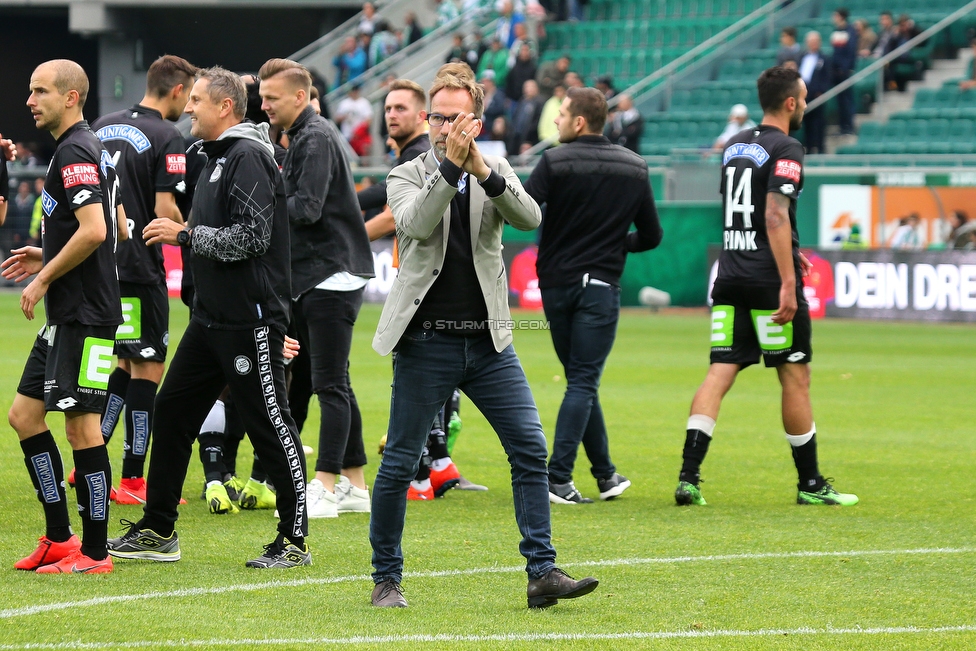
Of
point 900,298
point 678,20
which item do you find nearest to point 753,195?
point 900,298

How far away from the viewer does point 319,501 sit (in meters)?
7.36

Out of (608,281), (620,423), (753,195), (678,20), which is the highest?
(678,20)

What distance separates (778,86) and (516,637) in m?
4.14

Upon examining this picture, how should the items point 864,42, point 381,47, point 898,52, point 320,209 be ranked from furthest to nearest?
1. point 381,47
2. point 864,42
3. point 898,52
4. point 320,209

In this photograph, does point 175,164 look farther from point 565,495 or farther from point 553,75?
point 553,75

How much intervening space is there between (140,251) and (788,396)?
3.72 meters

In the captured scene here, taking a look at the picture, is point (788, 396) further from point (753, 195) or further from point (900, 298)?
point (900, 298)

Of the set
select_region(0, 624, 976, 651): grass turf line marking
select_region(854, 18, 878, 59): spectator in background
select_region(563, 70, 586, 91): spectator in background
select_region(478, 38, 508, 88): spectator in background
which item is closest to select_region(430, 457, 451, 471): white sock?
select_region(0, 624, 976, 651): grass turf line marking

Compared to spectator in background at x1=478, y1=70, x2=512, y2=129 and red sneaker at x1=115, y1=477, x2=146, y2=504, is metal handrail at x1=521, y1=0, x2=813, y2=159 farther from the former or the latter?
red sneaker at x1=115, y1=477, x2=146, y2=504

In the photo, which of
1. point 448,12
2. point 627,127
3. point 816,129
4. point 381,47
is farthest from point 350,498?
point 448,12

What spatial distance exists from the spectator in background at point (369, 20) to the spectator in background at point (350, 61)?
35 cm

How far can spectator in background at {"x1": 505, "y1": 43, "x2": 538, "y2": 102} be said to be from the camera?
94.4ft

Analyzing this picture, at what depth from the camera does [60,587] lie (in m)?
5.63

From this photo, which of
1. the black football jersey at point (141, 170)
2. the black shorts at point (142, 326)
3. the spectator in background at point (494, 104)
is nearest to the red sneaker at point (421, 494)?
the black shorts at point (142, 326)
